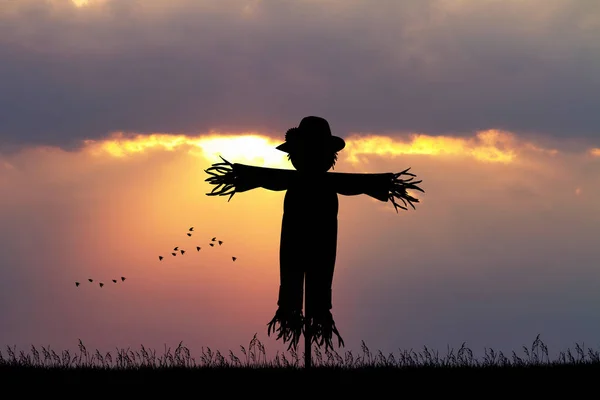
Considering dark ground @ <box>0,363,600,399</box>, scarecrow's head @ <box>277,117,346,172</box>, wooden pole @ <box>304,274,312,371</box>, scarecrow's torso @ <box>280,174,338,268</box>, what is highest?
scarecrow's head @ <box>277,117,346,172</box>

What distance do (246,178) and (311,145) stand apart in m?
1.16

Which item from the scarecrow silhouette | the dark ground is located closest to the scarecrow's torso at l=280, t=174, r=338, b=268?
the scarecrow silhouette

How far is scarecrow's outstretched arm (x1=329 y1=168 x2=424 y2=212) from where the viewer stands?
14.3 m

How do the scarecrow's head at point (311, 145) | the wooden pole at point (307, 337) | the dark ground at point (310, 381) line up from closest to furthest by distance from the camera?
the wooden pole at point (307, 337), the dark ground at point (310, 381), the scarecrow's head at point (311, 145)

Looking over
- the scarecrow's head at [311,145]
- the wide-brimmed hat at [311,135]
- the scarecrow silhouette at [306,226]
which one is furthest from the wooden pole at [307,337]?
the wide-brimmed hat at [311,135]

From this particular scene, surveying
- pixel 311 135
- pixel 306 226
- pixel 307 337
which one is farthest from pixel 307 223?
pixel 307 337

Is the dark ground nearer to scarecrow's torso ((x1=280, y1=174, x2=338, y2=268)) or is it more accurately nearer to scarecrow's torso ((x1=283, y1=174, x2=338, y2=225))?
scarecrow's torso ((x1=280, y1=174, x2=338, y2=268))

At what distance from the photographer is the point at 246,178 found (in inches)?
559

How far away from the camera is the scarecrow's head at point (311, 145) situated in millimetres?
14008

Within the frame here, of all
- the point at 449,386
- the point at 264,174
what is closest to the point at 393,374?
the point at 449,386

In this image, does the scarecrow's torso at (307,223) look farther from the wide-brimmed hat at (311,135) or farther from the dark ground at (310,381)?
the dark ground at (310,381)

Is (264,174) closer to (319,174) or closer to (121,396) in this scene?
(319,174)

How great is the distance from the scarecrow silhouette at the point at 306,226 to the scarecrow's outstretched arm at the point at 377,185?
0.06m

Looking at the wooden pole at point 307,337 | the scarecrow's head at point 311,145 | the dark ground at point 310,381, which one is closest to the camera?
the wooden pole at point 307,337
